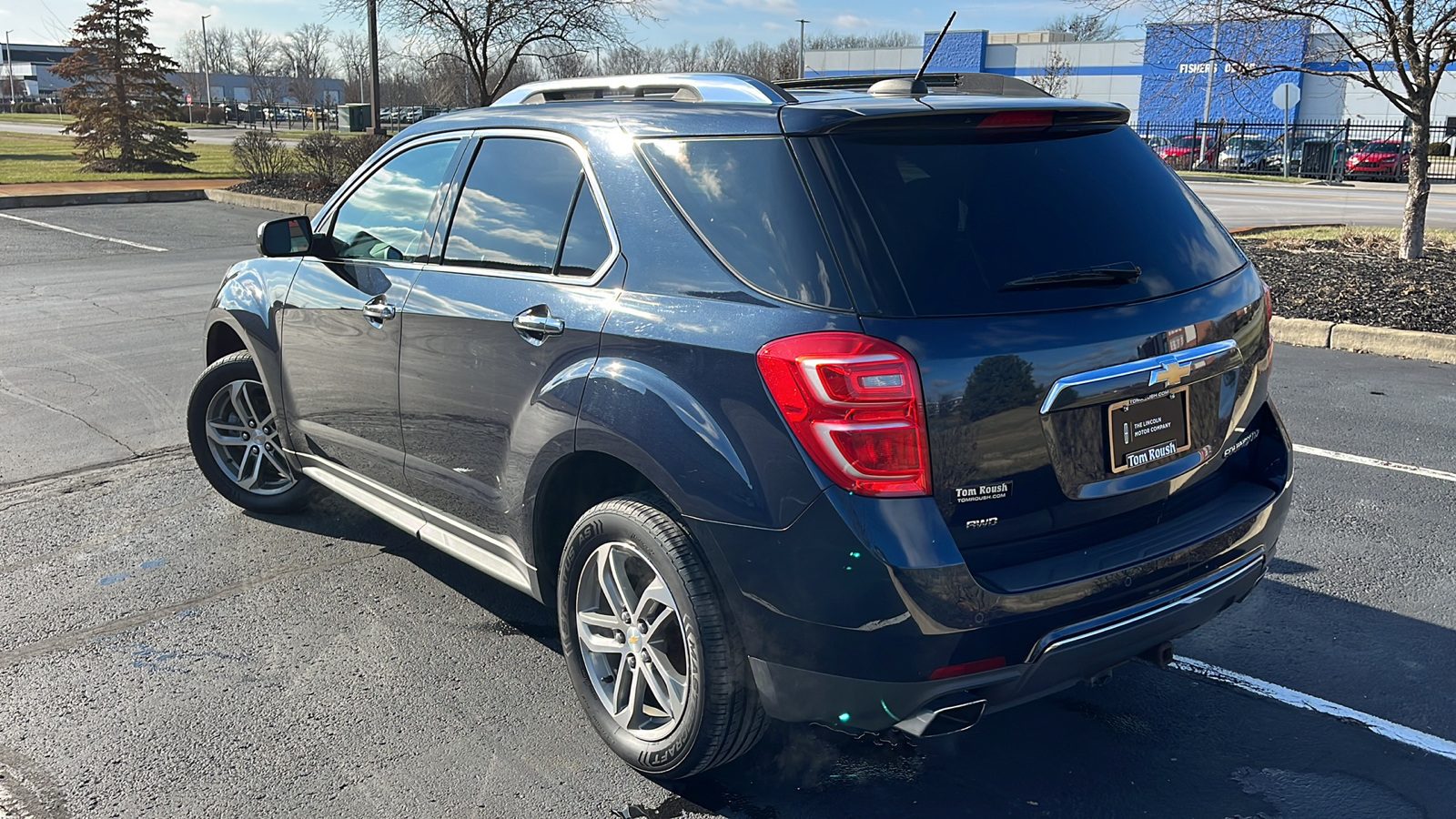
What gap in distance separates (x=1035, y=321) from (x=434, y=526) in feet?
7.24

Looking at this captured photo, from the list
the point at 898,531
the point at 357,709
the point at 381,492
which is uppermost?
the point at 898,531

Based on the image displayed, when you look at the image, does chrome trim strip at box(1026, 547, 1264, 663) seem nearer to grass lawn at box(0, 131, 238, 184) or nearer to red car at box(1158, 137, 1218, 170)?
grass lawn at box(0, 131, 238, 184)

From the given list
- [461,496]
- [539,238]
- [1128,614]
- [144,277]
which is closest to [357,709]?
[461,496]

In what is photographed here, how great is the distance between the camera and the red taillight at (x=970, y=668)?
98.2 inches

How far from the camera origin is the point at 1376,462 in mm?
5820

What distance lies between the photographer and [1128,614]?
271cm

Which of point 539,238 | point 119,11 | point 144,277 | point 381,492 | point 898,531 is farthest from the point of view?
point 119,11

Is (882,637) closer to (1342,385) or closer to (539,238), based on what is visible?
(539,238)

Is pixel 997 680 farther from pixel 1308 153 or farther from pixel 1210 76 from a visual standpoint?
pixel 1308 153

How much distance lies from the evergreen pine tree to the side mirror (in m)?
26.3

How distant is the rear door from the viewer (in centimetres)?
311

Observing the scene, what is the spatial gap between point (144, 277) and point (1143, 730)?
12.3m

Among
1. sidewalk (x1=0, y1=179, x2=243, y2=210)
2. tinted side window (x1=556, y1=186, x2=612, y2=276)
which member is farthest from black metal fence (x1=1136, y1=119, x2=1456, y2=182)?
tinted side window (x1=556, y1=186, x2=612, y2=276)

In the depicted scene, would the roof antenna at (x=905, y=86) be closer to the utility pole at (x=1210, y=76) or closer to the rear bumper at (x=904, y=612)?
the rear bumper at (x=904, y=612)
